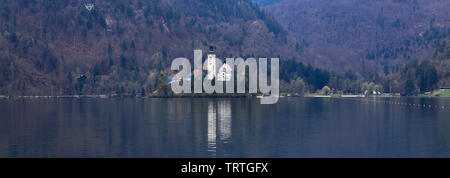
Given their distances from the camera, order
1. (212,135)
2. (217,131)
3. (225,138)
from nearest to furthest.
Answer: (225,138), (212,135), (217,131)

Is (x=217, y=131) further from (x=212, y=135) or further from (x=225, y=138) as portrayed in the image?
(x=225, y=138)

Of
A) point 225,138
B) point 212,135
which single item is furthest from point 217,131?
point 225,138

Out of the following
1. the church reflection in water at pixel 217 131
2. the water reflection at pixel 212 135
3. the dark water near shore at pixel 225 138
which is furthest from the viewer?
the church reflection in water at pixel 217 131

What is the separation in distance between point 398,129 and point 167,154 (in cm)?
3667

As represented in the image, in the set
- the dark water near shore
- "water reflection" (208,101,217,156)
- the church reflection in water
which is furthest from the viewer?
the church reflection in water

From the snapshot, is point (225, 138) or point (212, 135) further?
point (212, 135)

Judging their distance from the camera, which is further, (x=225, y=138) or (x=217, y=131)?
(x=217, y=131)

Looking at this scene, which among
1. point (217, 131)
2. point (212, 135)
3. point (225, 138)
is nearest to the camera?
point (225, 138)

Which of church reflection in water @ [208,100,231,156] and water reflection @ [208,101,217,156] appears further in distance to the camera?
church reflection in water @ [208,100,231,156]

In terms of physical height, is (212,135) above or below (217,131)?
below

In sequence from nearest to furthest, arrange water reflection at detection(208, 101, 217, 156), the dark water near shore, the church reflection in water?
the dark water near shore → water reflection at detection(208, 101, 217, 156) → the church reflection in water

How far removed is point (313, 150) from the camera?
57281mm

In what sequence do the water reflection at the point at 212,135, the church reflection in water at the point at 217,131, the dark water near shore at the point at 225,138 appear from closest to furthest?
the dark water near shore at the point at 225,138, the water reflection at the point at 212,135, the church reflection in water at the point at 217,131
